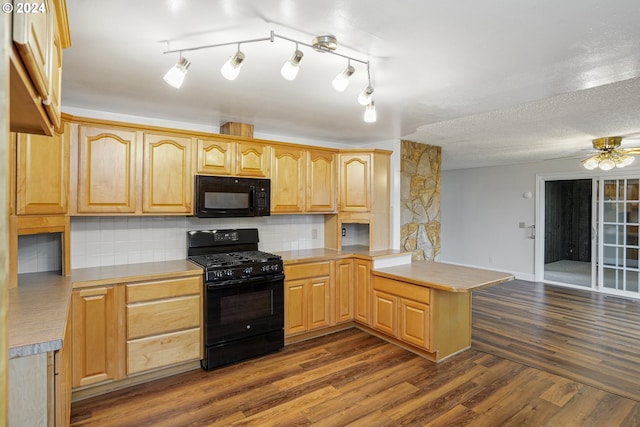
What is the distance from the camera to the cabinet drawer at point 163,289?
2717 millimetres

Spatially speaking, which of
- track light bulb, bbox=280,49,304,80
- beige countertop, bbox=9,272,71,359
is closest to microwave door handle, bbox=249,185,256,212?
beige countertop, bbox=9,272,71,359

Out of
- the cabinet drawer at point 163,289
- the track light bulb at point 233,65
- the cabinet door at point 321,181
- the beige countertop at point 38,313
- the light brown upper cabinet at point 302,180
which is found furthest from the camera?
the cabinet door at point 321,181

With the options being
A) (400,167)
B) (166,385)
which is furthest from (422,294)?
(166,385)

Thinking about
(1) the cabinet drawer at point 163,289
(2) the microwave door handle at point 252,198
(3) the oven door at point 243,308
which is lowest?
(3) the oven door at point 243,308

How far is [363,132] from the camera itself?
13.5ft

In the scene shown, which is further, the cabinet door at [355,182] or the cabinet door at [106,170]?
the cabinet door at [355,182]

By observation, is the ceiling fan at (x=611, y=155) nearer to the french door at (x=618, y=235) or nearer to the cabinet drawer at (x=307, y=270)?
the french door at (x=618, y=235)

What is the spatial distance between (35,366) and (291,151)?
9.46ft

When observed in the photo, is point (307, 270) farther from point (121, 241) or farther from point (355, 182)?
point (121, 241)

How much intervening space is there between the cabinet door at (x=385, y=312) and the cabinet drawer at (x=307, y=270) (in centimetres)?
59

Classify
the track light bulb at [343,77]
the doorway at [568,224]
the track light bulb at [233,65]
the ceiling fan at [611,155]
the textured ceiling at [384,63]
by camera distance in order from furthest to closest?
1. the doorway at [568,224]
2. the ceiling fan at [611,155]
3. the track light bulb at [343,77]
4. the track light bulb at [233,65]
5. the textured ceiling at [384,63]

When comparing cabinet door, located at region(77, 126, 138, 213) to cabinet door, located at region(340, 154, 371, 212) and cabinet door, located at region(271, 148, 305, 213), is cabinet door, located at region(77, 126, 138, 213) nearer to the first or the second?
cabinet door, located at region(271, 148, 305, 213)

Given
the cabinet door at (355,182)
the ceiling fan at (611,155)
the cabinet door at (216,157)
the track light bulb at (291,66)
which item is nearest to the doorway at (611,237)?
the ceiling fan at (611,155)

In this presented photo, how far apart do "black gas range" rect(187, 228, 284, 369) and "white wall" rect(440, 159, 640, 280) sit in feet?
17.0
